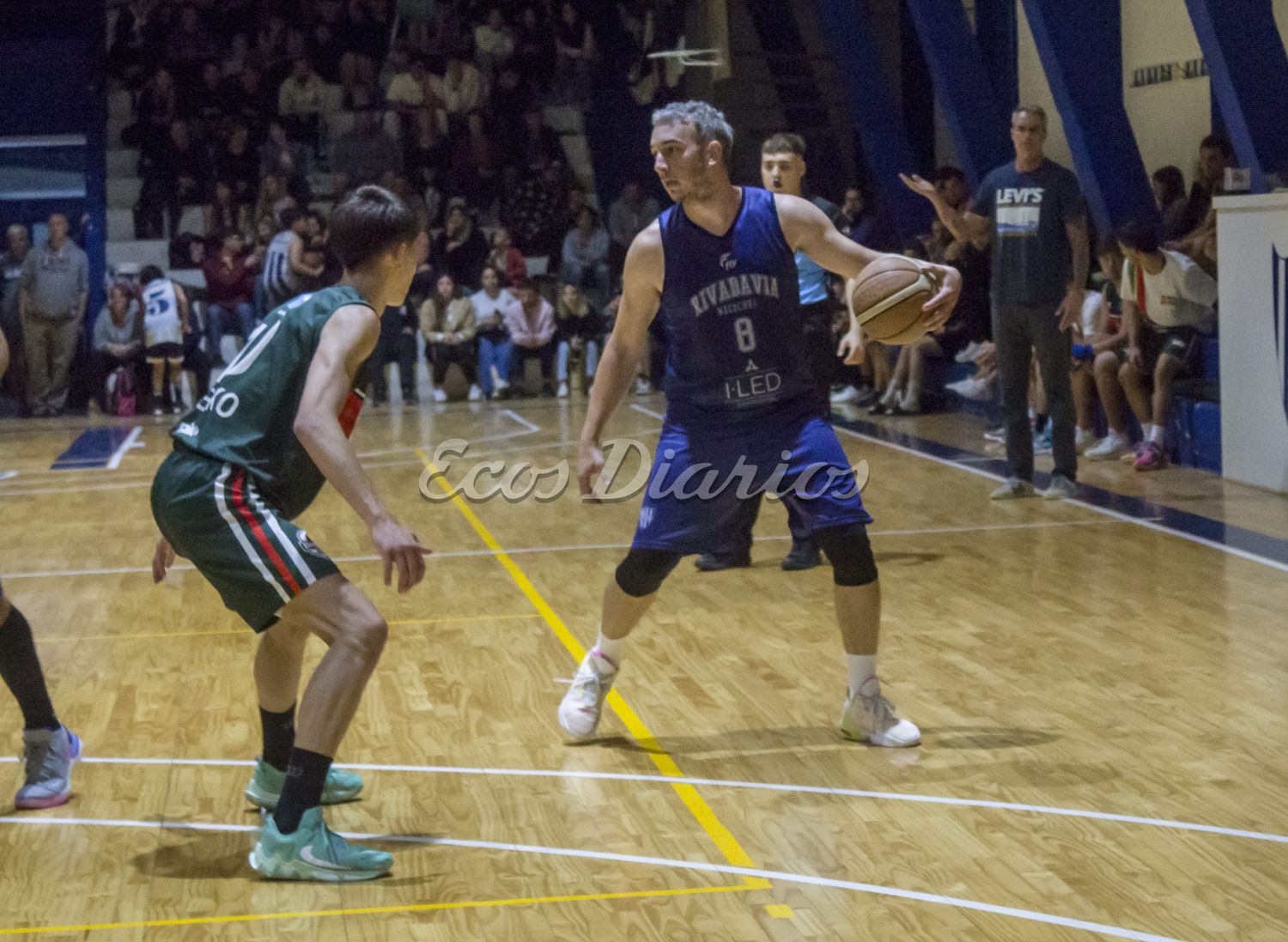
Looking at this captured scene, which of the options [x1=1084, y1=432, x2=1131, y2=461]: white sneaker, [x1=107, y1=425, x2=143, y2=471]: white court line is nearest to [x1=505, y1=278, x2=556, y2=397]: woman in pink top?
[x1=107, y1=425, x2=143, y2=471]: white court line

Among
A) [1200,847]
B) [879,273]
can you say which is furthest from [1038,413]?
[1200,847]

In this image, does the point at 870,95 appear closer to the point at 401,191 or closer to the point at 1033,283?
the point at 401,191

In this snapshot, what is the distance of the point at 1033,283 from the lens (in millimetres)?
8820

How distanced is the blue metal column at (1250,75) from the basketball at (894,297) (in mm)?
5668

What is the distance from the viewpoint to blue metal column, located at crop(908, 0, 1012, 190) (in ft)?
45.1

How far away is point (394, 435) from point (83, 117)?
7466 millimetres

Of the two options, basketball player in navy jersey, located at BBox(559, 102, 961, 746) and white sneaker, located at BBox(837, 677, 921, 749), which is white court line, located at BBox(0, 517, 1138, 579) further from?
white sneaker, located at BBox(837, 677, 921, 749)

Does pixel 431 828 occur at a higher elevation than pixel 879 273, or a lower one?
lower

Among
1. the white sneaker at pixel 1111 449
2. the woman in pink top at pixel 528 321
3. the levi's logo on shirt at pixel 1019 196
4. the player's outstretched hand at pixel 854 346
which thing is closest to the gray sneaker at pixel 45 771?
the player's outstretched hand at pixel 854 346

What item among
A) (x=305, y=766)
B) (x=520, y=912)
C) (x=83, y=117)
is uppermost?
(x=83, y=117)

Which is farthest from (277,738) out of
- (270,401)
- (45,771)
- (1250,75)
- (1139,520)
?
(1250,75)

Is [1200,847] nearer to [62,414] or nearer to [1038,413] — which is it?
[1038,413]

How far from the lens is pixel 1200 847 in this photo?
12.2ft

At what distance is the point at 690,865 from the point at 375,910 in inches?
27.0
